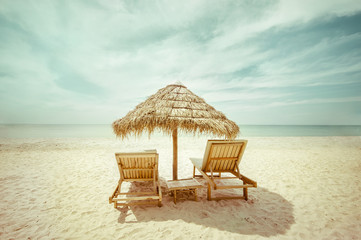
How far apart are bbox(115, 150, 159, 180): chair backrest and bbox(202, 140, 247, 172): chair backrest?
42.9 inches

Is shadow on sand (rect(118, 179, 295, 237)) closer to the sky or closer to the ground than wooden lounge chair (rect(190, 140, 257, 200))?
closer to the ground

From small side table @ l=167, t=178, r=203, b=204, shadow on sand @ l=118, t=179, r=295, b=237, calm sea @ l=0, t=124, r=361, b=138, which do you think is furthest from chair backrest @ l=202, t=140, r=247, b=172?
calm sea @ l=0, t=124, r=361, b=138

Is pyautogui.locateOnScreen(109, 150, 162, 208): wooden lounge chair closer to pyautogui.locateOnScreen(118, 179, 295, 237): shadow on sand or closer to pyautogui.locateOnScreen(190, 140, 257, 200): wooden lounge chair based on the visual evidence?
pyautogui.locateOnScreen(118, 179, 295, 237): shadow on sand

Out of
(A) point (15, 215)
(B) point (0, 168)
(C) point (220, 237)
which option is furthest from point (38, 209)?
(B) point (0, 168)

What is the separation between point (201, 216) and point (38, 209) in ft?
10.1

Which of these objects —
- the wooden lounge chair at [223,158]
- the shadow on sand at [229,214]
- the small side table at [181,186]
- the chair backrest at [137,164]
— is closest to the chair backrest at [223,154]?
the wooden lounge chair at [223,158]

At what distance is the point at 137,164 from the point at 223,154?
6.00 ft

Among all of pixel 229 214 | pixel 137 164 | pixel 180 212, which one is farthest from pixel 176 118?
pixel 229 214

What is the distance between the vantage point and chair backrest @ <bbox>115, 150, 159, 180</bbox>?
121 inches

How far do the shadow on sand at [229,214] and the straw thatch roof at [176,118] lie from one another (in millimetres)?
1408

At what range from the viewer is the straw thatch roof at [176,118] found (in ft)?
10.4

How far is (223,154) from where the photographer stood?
335 cm

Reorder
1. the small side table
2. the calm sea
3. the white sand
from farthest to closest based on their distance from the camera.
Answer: the calm sea → the small side table → the white sand

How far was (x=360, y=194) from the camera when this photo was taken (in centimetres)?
371
